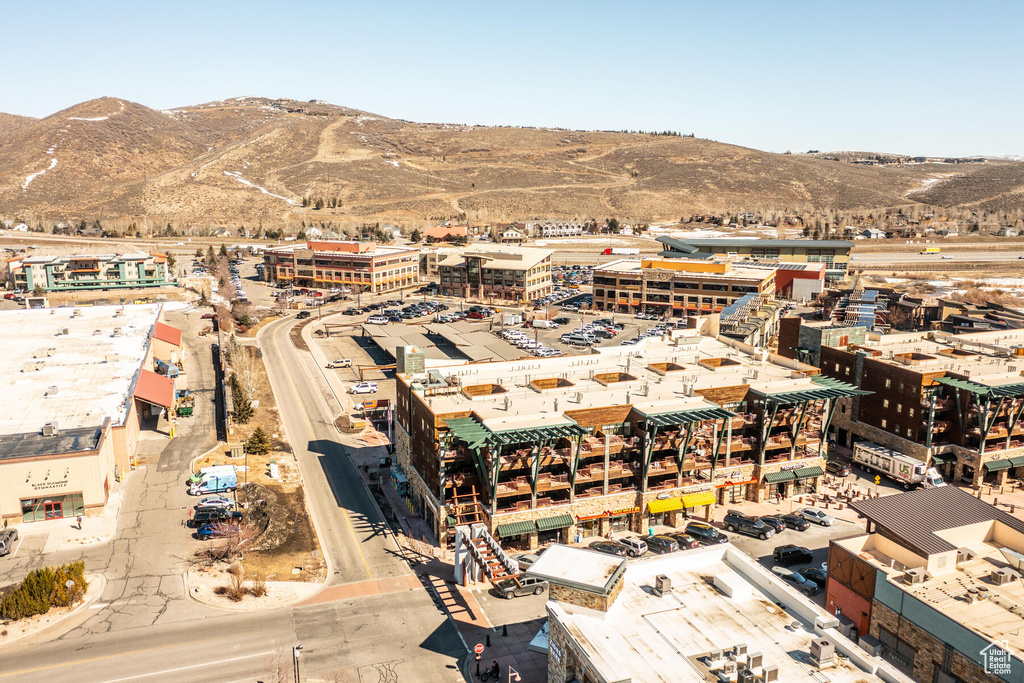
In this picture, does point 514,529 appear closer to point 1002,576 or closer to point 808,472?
point 808,472

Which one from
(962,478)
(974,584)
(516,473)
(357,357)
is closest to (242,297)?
(357,357)

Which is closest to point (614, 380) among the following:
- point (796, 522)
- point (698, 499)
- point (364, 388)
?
point (698, 499)

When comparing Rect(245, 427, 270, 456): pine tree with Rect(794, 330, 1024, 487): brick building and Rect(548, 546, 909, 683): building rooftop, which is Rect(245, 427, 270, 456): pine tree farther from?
Rect(794, 330, 1024, 487): brick building

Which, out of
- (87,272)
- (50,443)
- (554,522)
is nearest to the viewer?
(554,522)

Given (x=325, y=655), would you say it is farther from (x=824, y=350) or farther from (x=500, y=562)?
(x=824, y=350)

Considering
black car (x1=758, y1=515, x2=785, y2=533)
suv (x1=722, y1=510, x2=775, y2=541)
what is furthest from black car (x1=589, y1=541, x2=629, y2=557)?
black car (x1=758, y1=515, x2=785, y2=533)

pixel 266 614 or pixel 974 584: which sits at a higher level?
pixel 974 584

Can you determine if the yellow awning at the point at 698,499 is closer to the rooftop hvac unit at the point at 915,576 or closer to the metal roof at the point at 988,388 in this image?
the rooftop hvac unit at the point at 915,576
